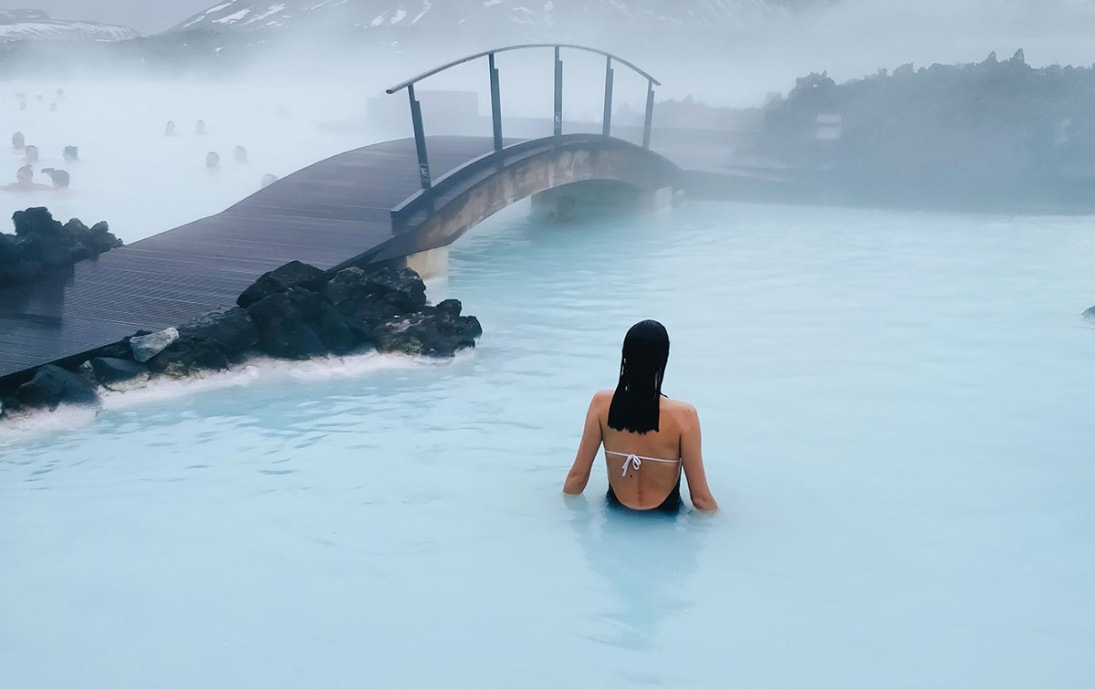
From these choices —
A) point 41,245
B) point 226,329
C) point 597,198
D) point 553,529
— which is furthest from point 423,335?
point 597,198

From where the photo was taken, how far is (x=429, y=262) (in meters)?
9.45

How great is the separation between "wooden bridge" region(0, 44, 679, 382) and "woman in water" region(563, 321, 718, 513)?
3608mm

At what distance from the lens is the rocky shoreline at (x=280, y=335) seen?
5.80m

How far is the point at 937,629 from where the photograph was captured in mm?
3770

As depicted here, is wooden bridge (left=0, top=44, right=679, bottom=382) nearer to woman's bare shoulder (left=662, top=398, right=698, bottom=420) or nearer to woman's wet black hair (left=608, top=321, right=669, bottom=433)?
woman's wet black hair (left=608, top=321, right=669, bottom=433)

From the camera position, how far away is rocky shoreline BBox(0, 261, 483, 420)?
5801mm

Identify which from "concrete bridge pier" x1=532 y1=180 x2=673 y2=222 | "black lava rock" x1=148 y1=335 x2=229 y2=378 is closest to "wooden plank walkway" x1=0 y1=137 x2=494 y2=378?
"black lava rock" x1=148 y1=335 x2=229 y2=378

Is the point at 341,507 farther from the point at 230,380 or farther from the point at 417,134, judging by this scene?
the point at 417,134

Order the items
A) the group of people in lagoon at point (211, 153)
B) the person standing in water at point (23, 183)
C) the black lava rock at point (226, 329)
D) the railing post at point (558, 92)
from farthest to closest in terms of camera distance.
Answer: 1. the group of people in lagoon at point (211, 153)
2. the person standing in water at point (23, 183)
3. the railing post at point (558, 92)
4. the black lava rock at point (226, 329)

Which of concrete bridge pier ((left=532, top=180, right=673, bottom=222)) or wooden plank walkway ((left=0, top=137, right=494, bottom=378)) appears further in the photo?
concrete bridge pier ((left=532, top=180, right=673, bottom=222))

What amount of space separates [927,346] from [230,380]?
5.51 m

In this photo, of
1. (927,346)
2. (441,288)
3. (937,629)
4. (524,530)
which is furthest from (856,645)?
(441,288)

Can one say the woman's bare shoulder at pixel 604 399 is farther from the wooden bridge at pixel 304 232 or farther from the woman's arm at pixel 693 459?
the wooden bridge at pixel 304 232

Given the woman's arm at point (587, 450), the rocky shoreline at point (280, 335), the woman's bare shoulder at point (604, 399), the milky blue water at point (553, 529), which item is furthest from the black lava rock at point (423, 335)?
the woman's bare shoulder at point (604, 399)
